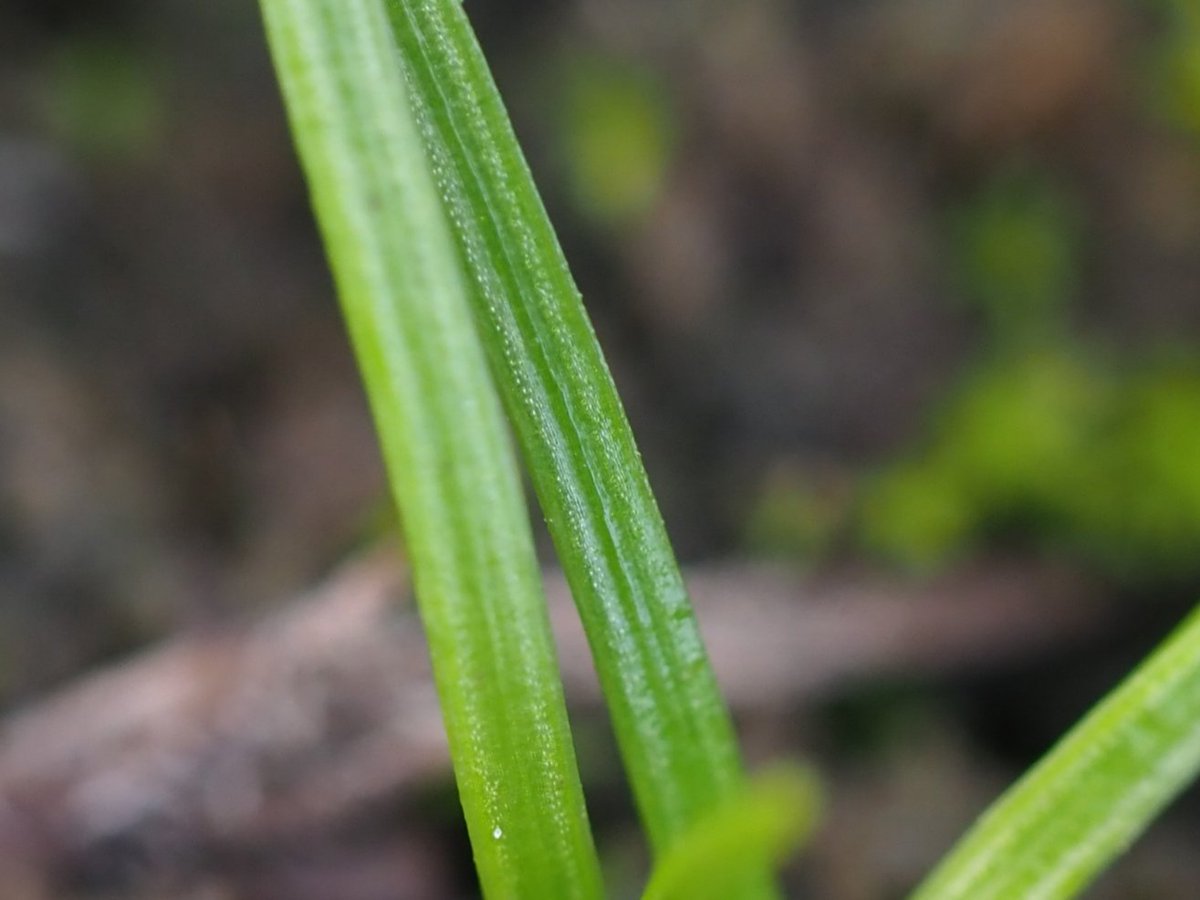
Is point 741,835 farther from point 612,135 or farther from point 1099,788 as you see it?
point 612,135

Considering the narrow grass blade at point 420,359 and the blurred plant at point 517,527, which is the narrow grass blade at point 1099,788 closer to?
the blurred plant at point 517,527

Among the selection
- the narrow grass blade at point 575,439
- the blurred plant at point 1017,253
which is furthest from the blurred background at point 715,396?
the narrow grass blade at point 575,439

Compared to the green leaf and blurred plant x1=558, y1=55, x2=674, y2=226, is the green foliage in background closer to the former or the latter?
blurred plant x1=558, y1=55, x2=674, y2=226

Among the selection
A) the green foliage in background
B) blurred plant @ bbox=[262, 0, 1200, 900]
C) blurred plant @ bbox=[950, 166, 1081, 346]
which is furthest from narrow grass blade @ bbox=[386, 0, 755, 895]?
blurred plant @ bbox=[950, 166, 1081, 346]

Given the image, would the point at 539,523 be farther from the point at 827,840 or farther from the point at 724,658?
the point at 827,840

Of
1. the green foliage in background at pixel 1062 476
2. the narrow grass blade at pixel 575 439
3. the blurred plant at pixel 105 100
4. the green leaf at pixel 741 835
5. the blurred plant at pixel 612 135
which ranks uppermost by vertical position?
the blurred plant at pixel 105 100

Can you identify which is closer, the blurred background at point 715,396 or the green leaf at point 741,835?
the green leaf at point 741,835
